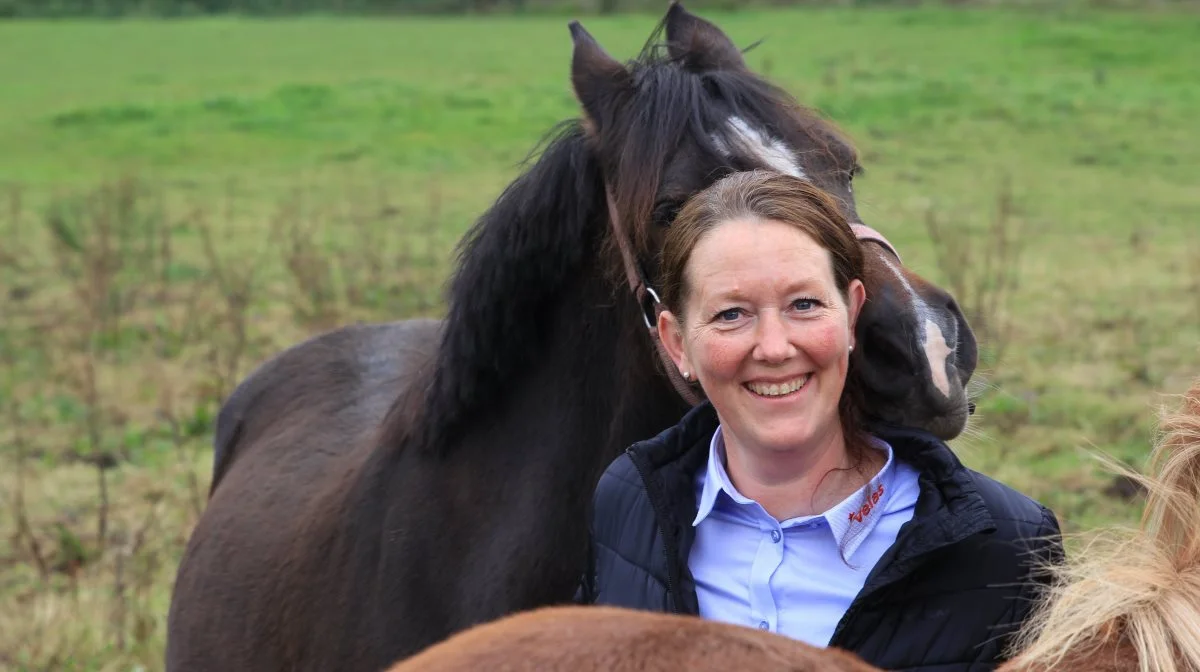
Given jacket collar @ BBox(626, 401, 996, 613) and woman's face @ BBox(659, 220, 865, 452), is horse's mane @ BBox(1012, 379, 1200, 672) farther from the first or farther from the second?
woman's face @ BBox(659, 220, 865, 452)

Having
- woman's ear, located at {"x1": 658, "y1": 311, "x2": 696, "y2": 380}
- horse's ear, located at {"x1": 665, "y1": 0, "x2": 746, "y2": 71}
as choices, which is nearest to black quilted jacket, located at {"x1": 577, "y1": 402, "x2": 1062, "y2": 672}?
woman's ear, located at {"x1": 658, "y1": 311, "x2": 696, "y2": 380}

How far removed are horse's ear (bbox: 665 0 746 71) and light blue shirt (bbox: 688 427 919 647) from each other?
104 centimetres

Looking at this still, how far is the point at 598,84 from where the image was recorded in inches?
97.8

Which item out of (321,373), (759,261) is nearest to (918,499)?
(759,261)

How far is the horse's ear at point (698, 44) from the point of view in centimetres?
253

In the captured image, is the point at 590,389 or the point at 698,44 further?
the point at 698,44

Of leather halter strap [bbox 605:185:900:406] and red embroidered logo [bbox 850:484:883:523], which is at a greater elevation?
leather halter strap [bbox 605:185:900:406]

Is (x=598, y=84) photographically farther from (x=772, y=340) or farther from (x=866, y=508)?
(x=866, y=508)

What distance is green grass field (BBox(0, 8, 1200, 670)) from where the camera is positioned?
5.77 meters

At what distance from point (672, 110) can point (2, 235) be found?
11.2 metres

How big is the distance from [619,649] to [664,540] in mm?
907

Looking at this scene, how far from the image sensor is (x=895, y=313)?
2006 mm

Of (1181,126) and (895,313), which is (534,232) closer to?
(895,313)

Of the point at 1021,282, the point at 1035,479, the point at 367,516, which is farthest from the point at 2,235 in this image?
the point at 367,516
